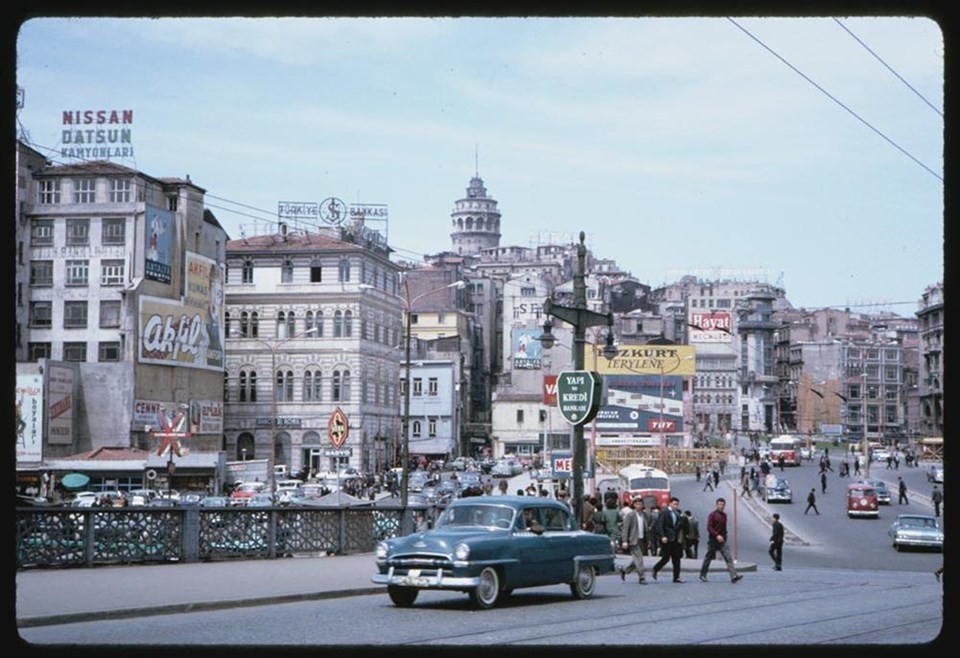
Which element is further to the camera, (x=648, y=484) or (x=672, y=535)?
(x=648, y=484)

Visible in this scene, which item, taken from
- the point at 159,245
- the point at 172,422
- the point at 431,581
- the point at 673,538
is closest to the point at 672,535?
the point at 673,538

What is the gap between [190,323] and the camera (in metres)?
80.9

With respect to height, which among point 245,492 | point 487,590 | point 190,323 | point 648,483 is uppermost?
point 190,323

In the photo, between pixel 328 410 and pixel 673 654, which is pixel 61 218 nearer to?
pixel 328 410

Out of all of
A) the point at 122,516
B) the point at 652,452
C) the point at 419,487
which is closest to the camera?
the point at 122,516

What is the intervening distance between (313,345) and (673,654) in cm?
8300

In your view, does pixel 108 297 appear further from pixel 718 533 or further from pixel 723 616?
pixel 723 616

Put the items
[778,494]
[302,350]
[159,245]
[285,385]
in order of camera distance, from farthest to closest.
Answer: [302,350]
[285,385]
[159,245]
[778,494]

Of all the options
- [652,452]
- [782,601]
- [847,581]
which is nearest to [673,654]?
[782,601]

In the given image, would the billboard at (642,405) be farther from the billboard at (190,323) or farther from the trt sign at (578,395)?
the trt sign at (578,395)

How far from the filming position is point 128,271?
76812mm

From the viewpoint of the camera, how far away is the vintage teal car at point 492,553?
18.9 m

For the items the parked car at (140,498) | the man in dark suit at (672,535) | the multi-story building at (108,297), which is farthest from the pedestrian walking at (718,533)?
the multi-story building at (108,297)

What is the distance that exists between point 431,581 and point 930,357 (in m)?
139
